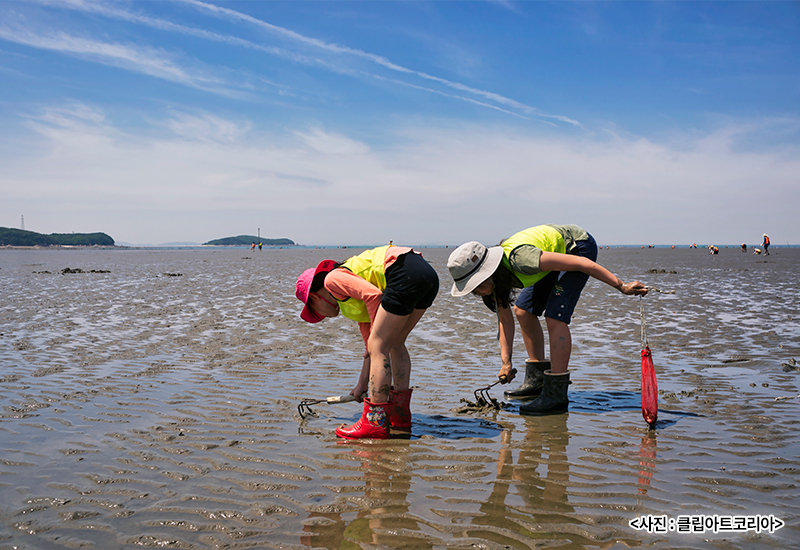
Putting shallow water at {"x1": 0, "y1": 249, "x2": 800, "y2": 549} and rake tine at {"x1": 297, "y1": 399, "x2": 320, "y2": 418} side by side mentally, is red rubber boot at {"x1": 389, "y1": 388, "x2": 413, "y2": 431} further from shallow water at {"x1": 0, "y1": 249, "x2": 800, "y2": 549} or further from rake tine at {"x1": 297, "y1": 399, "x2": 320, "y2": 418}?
rake tine at {"x1": 297, "y1": 399, "x2": 320, "y2": 418}

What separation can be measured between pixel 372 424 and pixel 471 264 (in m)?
1.61

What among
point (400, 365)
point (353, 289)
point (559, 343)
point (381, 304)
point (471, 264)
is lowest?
point (400, 365)

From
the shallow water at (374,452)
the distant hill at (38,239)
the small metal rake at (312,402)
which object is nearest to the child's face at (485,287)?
the shallow water at (374,452)

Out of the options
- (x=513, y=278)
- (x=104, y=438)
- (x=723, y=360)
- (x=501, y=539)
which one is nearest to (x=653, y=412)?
(x=513, y=278)

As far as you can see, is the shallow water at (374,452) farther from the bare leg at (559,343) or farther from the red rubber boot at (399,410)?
the bare leg at (559,343)

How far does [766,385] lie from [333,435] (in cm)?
469

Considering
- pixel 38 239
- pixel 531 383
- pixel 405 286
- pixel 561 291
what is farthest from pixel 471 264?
pixel 38 239

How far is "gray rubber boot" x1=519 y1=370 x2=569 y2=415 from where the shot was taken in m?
4.96

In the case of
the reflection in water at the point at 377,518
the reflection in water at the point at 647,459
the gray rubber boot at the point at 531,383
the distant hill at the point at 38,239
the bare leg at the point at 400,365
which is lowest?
the reflection in water at the point at 377,518

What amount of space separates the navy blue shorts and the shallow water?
96cm

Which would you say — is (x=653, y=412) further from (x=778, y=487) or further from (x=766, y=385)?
(x=766, y=385)

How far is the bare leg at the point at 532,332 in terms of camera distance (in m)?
5.50

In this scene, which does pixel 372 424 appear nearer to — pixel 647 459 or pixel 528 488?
pixel 528 488

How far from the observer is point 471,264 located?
4691 millimetres
